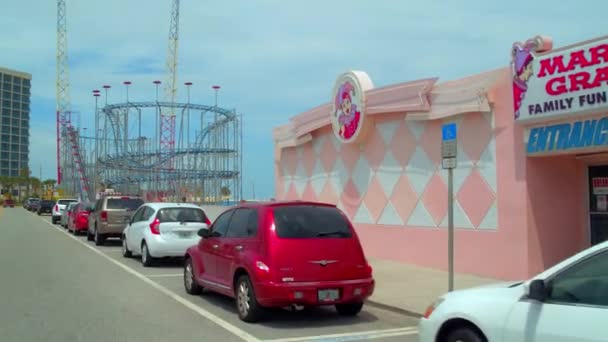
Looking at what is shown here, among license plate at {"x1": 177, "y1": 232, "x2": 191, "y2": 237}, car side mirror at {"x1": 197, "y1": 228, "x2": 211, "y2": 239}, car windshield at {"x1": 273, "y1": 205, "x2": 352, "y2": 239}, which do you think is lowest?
license plate at {"x1": 177, "y1": 232, "x2": 191, "y2": 237}

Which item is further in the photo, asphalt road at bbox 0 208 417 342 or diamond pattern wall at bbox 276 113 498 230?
diamond pattern wall at bbox 276 113 498 230

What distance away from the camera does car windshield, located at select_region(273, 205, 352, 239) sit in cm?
848

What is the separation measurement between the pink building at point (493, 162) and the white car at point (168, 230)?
14.0 feet

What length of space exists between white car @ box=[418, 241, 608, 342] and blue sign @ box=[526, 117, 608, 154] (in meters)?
5.75

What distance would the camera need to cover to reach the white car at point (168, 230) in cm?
1519

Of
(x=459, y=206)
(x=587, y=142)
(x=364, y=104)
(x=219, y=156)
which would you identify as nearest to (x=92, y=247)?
A: (x=364, y=104)

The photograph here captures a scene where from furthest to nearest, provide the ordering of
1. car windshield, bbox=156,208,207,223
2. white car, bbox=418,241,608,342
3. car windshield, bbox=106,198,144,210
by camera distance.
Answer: car windshield, bbox=106,198,144,210
car windshield, bbox=156,208,207,223
white car, bbox=418,241,608,342

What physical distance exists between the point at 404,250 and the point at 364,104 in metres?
3.81

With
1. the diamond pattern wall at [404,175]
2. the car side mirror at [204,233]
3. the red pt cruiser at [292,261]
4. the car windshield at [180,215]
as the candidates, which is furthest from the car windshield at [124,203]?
the red pt cruiser at [292,261]

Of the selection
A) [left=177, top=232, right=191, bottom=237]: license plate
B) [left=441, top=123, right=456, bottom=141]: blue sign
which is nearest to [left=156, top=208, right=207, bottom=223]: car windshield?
[left=177, top=232, right=191, bottom=237]: license plate

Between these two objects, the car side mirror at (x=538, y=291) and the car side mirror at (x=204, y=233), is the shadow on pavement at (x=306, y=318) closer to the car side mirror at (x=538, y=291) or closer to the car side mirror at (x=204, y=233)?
the car side mirror at (x=204, y=233)

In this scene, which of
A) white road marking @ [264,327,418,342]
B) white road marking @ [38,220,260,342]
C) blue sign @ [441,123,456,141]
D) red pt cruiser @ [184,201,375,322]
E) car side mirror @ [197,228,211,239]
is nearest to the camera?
white road marking @ [264,327,418,342]

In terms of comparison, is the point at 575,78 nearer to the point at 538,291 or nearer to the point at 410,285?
the point at 410,285

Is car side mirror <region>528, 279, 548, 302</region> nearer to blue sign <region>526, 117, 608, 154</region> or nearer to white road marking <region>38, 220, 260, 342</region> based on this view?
white road marking <region>38, 220, 260, 342</region>
